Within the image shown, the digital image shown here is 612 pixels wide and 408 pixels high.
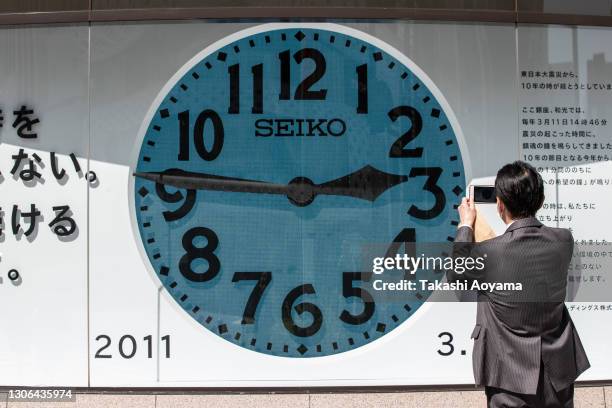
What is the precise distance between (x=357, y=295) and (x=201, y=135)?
4.11ft

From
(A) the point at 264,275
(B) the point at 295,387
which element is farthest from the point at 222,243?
(B) the point at 295,387

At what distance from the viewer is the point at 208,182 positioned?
4.33 metres

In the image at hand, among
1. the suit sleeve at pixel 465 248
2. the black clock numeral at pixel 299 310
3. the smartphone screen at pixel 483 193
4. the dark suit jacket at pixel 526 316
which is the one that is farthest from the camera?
the black clock numeral at pixel 299 310

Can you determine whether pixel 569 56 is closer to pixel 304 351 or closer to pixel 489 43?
pixel 489 43

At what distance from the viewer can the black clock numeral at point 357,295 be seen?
170 inches

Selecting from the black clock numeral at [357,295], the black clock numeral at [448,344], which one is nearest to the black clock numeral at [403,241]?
the black clock numeral at [357,295]

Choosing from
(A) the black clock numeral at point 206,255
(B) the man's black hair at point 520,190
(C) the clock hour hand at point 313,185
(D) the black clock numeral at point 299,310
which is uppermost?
(C) the clock hour hand at point 313,185

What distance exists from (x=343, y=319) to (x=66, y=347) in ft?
5.14

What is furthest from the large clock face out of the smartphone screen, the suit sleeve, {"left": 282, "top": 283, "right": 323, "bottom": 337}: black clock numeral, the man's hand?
the suit sleeve

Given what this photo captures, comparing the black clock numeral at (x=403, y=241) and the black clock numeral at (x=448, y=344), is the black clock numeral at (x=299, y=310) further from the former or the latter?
the black clock numeral at (x=448, y=344)

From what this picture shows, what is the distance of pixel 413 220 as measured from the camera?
4.33 meters

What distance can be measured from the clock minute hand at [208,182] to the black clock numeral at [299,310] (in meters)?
0.55

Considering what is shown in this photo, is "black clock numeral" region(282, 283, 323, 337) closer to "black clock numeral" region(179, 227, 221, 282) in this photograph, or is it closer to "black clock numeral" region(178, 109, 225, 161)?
"black clock numeral" region(179, 227, 221, 282)

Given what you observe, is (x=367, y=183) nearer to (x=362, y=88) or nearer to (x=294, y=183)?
(x=294, y=183)
